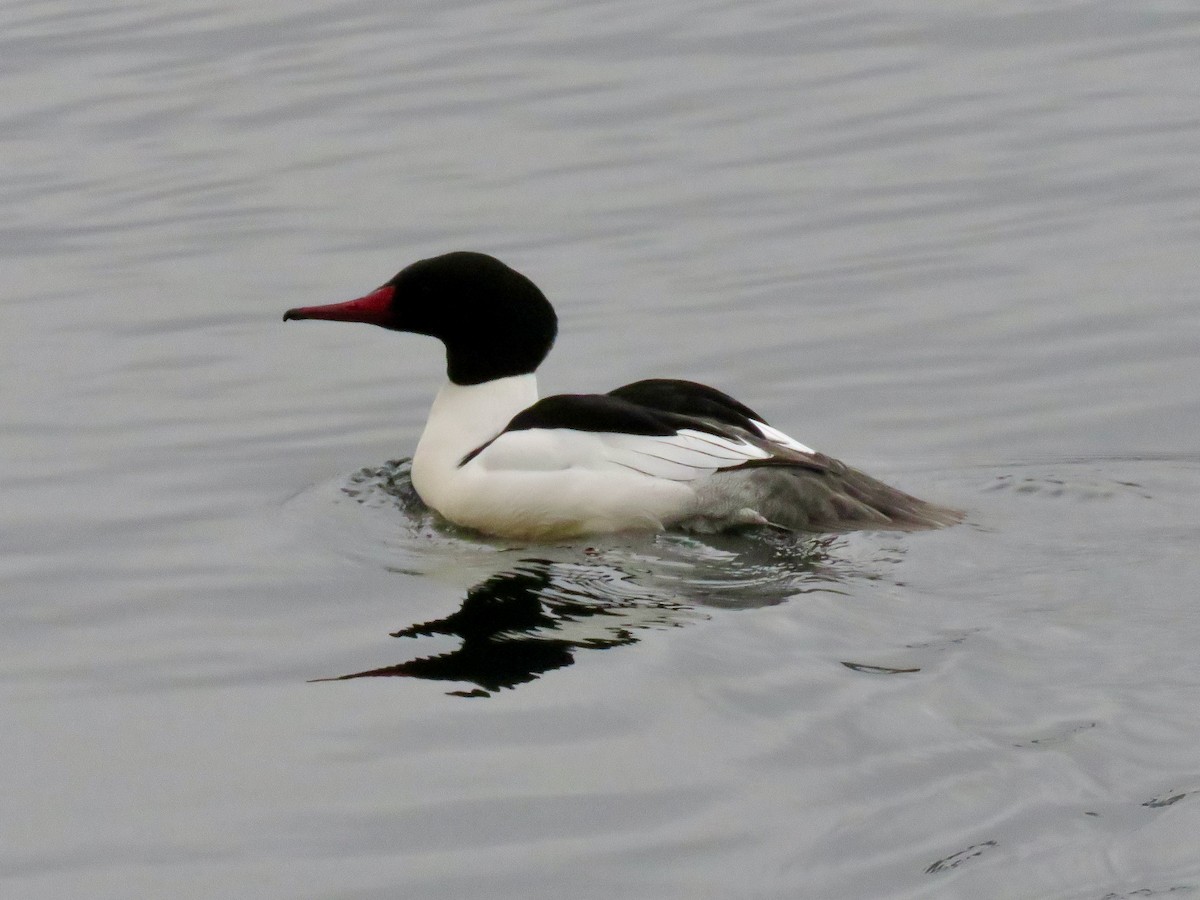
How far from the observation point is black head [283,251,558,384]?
846 centimetres

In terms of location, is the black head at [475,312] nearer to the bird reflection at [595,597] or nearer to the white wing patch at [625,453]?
the white wing patch at [625,453]

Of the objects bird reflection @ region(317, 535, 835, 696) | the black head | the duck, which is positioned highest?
the black head

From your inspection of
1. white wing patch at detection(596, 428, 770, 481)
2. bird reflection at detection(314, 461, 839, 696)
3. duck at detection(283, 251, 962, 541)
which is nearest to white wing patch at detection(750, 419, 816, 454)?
duck at detection(283, 251, 962, 541)

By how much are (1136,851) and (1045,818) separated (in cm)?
28

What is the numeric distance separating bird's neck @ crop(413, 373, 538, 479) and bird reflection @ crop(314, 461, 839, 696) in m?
0.84

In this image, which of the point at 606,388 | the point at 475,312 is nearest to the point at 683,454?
the point at 475,312

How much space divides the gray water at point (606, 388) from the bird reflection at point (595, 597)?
0.08 ft

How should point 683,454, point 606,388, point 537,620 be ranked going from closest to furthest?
point 537,620, point 683,454, point 606,388

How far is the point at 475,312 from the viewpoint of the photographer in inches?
335

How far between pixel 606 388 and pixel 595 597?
123 inches

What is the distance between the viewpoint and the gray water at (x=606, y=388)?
5.12 metres

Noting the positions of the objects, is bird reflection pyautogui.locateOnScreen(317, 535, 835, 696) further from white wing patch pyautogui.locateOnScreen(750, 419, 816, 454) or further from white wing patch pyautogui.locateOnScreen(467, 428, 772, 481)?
white wing patch pyautogui.locateOnScreen(750, 419, 816, 454)

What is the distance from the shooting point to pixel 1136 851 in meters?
4.61

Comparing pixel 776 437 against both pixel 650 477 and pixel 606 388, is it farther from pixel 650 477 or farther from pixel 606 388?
pixel 606 388
